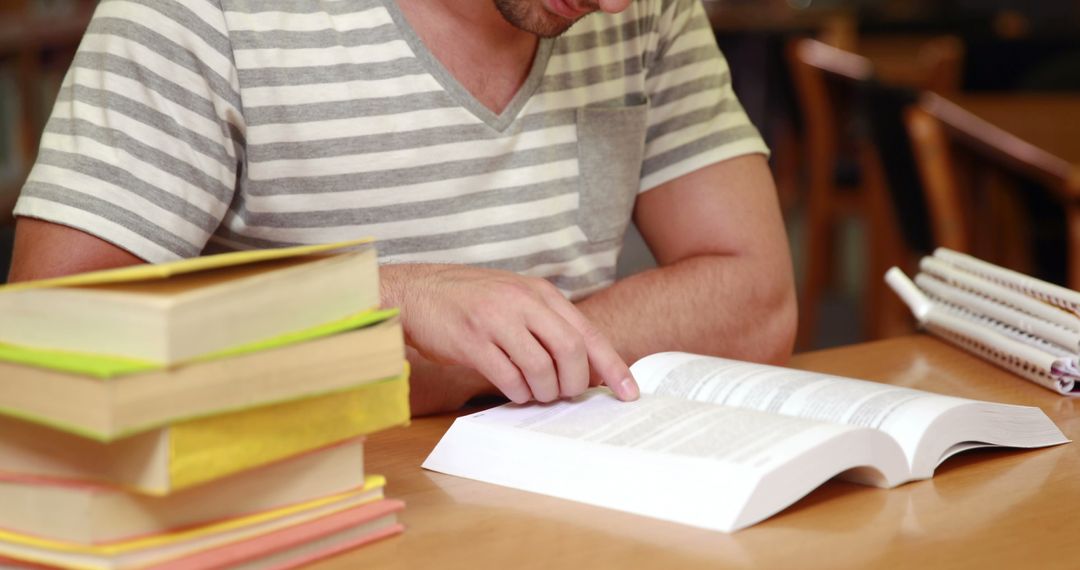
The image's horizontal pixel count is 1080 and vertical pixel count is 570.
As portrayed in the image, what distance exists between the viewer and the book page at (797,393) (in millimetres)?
939

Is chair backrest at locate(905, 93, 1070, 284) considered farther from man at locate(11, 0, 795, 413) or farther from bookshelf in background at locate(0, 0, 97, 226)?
bookshelf in background at locate(0, 0, 97, 226)

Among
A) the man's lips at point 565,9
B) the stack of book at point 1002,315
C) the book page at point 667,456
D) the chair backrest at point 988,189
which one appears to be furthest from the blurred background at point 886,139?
the book page at point 667,456

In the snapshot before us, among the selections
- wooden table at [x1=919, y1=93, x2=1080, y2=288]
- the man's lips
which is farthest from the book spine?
wooden table at [x1=919, y1=93, x2=1080, y2=288]

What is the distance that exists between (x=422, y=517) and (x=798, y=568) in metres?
0.25

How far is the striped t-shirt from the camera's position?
1179 mm

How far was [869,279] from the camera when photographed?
4102 millimetres

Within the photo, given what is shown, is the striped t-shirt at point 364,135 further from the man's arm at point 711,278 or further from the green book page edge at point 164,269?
the green book page edge at point 164,269

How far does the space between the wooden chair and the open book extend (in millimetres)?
2729

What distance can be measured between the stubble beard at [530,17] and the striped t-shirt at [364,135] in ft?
0.28

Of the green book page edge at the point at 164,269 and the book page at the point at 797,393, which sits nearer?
the green book page edge at the point at 164,269

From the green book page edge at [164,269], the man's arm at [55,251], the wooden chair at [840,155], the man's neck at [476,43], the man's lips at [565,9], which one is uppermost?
the man's lips at [565,9]

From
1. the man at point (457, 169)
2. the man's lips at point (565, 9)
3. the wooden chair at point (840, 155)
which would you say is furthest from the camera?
the wooden chair at point (840, 155)

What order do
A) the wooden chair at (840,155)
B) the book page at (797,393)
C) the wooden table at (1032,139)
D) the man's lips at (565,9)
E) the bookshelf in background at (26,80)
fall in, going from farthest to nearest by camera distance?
the wooden chair at (840,155) → the bookshelf in background at (26,80) → the wooden table at (1032,139) → the man's lips at (565,9) → the book page at (797,393)

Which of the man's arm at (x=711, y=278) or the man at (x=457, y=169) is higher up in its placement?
the man at (x=457, y=169)
